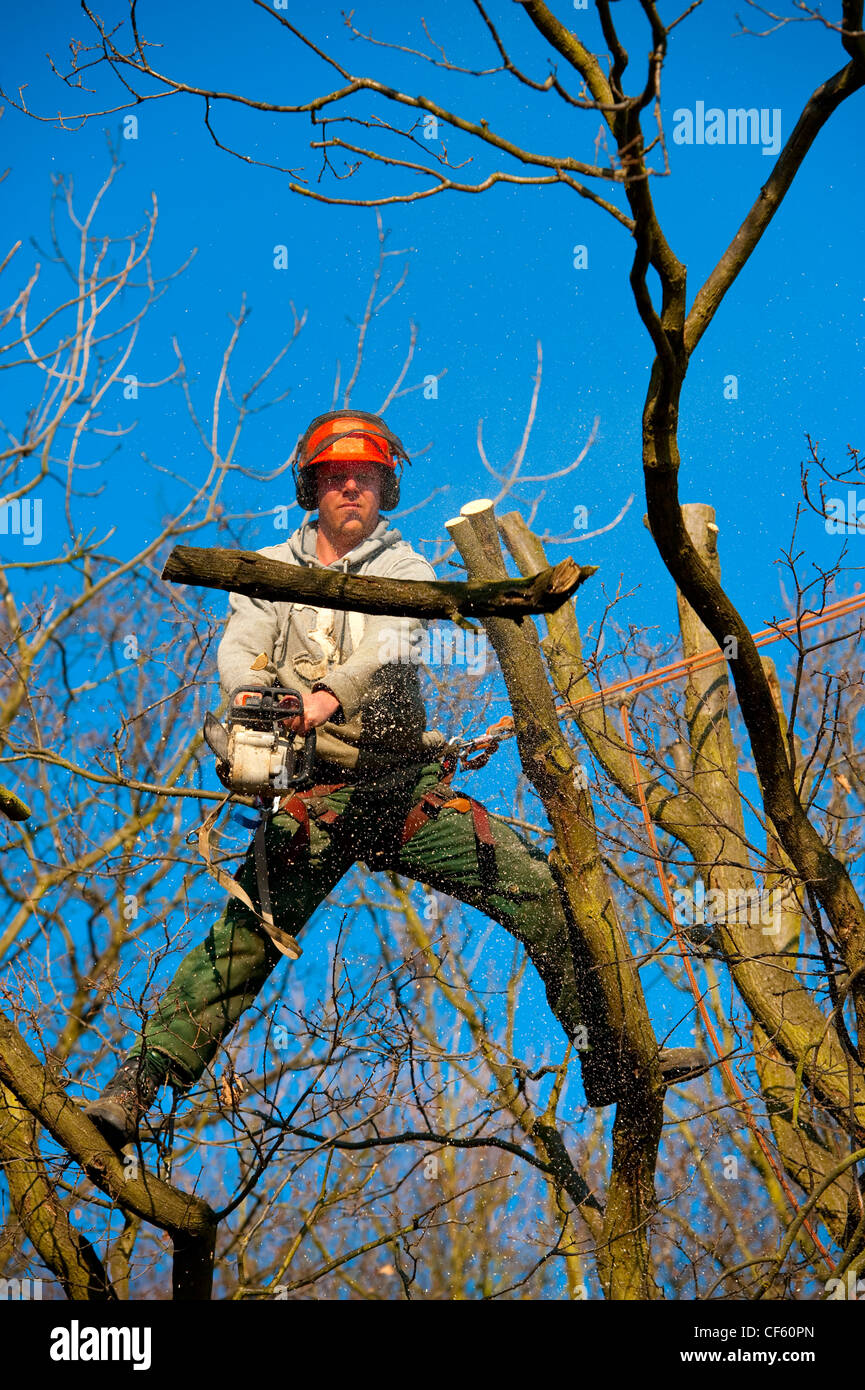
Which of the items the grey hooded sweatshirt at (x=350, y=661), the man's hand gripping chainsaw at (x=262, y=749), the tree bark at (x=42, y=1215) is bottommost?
the tree bark at (x=42, y=1215)

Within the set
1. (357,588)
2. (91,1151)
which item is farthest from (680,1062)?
(357,588)

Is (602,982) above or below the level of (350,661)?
below

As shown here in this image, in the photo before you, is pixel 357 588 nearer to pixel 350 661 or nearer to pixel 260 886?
pixel 350 661

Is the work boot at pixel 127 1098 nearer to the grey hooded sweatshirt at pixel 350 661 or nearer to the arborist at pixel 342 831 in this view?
the arborist at pixel 342 831

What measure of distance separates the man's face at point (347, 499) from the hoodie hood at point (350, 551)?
5cm

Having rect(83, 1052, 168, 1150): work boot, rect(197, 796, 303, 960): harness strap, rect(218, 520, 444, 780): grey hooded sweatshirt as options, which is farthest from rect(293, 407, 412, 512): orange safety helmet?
rect(83, 1052, 168, 1150): work boot

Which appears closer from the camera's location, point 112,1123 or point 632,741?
point 112,1123

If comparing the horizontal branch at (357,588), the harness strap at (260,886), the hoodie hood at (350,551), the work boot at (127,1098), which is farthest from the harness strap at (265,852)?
the horizontal branch at (357,588)

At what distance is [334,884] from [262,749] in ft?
2.59

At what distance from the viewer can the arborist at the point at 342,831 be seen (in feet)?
13.1

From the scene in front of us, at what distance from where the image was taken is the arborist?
399 cm

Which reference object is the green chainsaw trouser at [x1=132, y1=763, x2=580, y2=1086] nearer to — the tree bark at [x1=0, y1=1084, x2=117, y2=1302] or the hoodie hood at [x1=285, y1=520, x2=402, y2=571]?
the tree bark at [x1=0, y1=1084, x2=117, y2=1302]

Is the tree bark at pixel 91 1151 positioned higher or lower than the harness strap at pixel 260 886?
lower

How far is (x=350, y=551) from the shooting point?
4.63 metres
